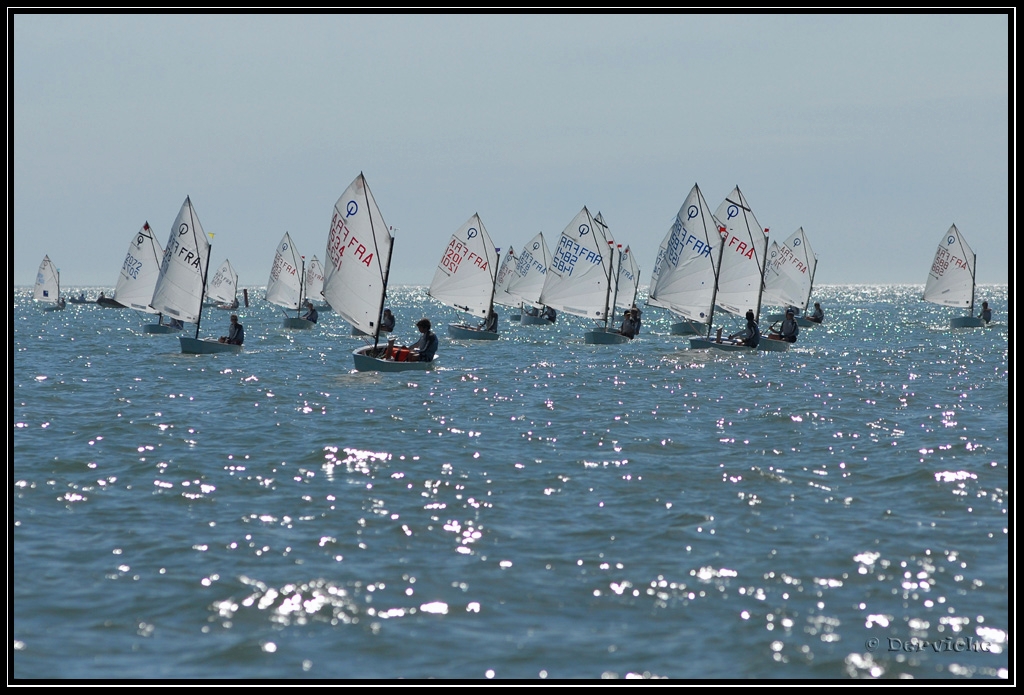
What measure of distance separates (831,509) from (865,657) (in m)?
5.67

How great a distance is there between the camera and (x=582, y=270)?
56906mm

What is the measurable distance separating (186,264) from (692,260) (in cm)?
2375

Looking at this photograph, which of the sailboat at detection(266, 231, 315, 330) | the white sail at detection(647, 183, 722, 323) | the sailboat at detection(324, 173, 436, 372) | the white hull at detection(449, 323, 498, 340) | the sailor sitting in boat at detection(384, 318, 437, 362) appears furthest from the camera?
the sailboat at detection(266, 231, 315, 330)

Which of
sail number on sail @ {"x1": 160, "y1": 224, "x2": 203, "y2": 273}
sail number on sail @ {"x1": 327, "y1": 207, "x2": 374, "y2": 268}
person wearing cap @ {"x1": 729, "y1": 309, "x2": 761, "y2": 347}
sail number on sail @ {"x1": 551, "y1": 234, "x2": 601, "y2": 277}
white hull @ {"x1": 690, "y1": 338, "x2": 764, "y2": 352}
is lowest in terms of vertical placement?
white hull @ {"x1": 690, "y1": 338, "x2": 764, "y2": 352}

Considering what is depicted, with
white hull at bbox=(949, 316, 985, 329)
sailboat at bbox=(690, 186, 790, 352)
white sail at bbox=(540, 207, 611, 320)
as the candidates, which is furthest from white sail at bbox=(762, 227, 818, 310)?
sailboat at bbox=(690, 186, 790, 352)

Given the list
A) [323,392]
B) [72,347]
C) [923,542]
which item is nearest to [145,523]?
[923,542]

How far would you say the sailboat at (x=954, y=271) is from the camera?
78625mm

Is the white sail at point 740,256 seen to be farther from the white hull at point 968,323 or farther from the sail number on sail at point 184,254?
the white hull at point 968,323

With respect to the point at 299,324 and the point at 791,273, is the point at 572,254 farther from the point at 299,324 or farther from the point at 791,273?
the point at 791,273

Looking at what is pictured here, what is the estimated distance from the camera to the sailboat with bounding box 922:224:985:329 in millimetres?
78625

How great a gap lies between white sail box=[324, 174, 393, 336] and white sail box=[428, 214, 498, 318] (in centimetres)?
2106

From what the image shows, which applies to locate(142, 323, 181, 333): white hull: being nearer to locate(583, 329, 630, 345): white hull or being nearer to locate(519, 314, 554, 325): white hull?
locate(583, 329, 630, 345): white hull

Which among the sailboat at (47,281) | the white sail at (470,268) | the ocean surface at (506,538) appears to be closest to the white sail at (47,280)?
Result: the sailboat at (47,281)

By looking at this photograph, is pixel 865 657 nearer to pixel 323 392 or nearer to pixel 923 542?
pixel 923 542
